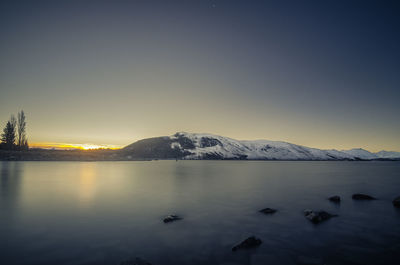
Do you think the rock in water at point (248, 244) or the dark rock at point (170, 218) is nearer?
the rock in water at point (248, 244)

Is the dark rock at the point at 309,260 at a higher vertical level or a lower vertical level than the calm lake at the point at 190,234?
higher

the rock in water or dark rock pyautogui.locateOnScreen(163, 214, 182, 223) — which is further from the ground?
the rock in water

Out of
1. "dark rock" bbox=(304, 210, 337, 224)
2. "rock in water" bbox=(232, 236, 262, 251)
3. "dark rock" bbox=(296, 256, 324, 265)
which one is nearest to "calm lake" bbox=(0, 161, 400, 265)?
"dark rock" bbox=(296, 256, 324, 265)

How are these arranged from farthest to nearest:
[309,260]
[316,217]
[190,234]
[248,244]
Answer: [316,217] < [190,234] < [248,244] < [309,260]

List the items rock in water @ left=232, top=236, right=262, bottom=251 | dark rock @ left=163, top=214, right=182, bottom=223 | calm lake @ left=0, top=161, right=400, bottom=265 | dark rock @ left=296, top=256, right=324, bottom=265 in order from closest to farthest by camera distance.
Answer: dark rock @ left=296, top=256, right=324, bottom=265 < calm lake @ left=0, top=161, right=400, bottom=265 < rock in water @ left=232, top=236, right=262, bottom=251 < dark rock @ left=163, top=214, right=182, bottom=223

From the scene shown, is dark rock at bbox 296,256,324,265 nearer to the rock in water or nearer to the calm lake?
the calm lake

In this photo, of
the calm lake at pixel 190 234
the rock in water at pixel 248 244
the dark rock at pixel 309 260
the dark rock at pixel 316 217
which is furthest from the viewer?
the dark rock at pixel 316 217

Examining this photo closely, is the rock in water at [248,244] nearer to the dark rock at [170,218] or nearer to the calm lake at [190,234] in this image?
the calm lake at [190,234]

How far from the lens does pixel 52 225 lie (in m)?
19.7

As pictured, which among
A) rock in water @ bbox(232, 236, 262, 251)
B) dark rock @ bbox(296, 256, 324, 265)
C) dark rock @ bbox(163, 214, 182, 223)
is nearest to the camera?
dark rock @ bbox(296, 256, 324, 265)

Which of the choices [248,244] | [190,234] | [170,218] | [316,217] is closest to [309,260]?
[248,244]

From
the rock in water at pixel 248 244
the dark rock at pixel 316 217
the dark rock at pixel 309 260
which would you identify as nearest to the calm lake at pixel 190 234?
the dark rock at pixel 309 260

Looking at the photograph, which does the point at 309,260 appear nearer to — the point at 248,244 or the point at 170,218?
the point at 248,244

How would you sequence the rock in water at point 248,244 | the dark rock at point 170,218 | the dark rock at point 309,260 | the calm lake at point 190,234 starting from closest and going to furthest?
the dark rock at point 309,260
the calm lake at point 190,234
the rock in water at point 248,244
the dark rock at point 170,218
